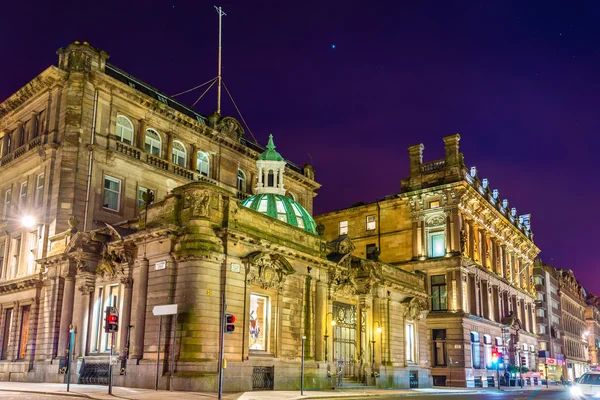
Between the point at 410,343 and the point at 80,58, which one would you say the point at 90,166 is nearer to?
the point at 80,58

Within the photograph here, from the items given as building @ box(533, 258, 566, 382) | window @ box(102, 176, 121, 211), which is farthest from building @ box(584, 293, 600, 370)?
window @ box(102, 176, 121, 211)

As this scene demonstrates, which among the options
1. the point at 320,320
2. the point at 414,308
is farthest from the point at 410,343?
the point at 320,320

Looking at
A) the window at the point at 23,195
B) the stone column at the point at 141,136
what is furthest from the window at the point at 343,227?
the window at the point at 23,195

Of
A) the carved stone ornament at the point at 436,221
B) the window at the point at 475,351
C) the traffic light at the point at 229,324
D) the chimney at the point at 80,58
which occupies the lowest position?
the window at the point at 475,351

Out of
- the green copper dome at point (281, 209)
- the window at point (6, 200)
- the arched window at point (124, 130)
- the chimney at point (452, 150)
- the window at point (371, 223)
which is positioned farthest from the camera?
the window at point (371, 223)

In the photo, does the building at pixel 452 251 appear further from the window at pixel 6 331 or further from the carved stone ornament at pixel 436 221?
the window at pixel 6 331

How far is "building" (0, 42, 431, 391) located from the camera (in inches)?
1113

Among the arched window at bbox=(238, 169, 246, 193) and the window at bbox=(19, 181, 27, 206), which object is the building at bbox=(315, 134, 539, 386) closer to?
the arched window at bbox=(238, 169, 246, 193)

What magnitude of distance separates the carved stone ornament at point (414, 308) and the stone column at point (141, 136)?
21.4 meters

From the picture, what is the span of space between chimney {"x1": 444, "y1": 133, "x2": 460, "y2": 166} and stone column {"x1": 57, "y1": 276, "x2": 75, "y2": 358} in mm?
37837

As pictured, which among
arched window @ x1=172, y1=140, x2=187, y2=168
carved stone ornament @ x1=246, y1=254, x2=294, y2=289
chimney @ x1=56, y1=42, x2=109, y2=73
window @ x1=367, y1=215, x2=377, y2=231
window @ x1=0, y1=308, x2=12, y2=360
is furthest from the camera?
window @ x1=367, y1=215, x2=377, y2=231

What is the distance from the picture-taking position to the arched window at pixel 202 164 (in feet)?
150

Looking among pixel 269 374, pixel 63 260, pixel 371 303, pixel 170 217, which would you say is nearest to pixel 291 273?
pixel 269 374

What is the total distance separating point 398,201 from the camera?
202ft
